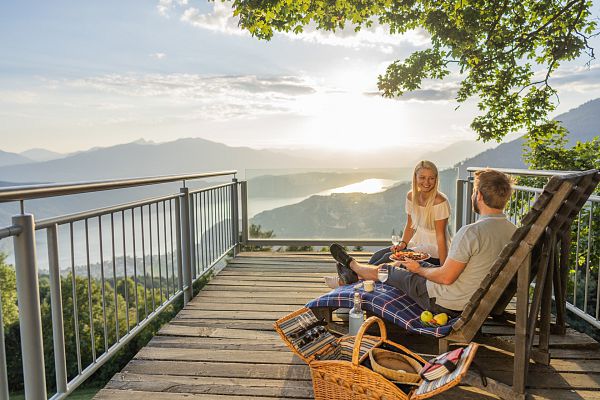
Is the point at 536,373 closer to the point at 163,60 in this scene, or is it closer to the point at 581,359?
the point at 581,359

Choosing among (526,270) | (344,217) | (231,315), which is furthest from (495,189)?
(344,217)

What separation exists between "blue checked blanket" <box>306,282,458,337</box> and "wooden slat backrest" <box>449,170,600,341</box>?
0.19 m

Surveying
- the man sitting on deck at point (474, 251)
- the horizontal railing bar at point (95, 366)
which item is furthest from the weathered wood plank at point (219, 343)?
the man sitting on deck at point (474, 251)

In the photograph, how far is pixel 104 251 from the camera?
9.33ft

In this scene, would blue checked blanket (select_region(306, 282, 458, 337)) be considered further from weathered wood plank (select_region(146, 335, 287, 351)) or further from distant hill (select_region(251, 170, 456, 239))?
distant hill (select_region(251, 170, 456, 239))

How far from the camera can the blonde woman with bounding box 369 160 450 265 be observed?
3721 mm

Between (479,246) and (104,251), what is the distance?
238cm

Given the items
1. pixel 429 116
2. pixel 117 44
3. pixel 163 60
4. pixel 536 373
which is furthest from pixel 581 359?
pixel 117 44

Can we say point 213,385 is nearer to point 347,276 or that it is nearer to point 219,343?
point 219,343

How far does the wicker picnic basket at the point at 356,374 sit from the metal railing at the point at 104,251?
1145 mm

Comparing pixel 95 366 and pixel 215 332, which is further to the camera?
pixel 215 332

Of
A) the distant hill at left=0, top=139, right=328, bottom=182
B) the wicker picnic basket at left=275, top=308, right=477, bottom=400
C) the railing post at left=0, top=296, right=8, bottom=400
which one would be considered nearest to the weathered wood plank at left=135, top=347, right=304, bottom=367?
the wicker picnic basket at left=275, top=308, right=477, bottom=400

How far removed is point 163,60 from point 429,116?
131 ft

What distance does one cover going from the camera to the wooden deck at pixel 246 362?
2480mm
